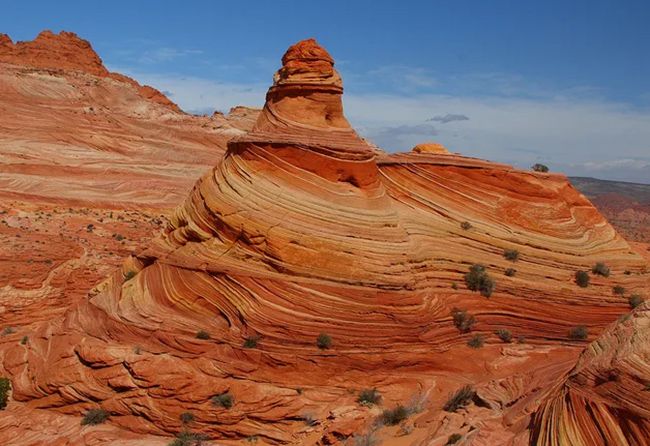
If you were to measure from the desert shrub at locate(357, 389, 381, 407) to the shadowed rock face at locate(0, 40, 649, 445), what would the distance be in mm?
233

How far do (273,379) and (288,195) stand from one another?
5.52m

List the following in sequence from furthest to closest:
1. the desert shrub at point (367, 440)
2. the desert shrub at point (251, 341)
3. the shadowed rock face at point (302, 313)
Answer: the desert shrub at point (251, 341), the shadowed rock face at point (302, 313), the desert shrub at point (367, 440)

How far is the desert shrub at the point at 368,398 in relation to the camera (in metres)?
13.7

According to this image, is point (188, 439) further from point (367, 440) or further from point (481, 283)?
point (481, 283)

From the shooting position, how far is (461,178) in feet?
68.5

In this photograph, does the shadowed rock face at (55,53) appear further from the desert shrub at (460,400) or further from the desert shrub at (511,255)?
the desert shrub at (460,400)

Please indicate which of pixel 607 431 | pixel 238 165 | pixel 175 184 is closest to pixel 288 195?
pixel 238 165

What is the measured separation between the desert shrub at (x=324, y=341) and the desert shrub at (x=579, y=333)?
9180mm

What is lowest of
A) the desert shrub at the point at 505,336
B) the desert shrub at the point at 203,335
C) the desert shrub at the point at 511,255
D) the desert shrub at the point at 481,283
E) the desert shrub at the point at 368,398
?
the desert shrub at the point at 368,398

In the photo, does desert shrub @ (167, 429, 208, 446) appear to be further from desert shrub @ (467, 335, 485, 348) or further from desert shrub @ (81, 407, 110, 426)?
desert shrub @ (467, 335, 485, 348)

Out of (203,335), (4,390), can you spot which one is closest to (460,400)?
(203,335)

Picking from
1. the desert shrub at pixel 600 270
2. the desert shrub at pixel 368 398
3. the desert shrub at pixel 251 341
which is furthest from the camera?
the desert shrub at pixel 600 270

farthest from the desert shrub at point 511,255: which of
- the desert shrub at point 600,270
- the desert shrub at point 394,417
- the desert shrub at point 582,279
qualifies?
the desert shrub at point 394,417

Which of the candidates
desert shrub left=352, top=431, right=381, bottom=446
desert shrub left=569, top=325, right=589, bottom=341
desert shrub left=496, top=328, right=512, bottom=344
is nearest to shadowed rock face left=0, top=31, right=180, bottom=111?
desert shrub left=496, top=328, right=512, bottom=344
